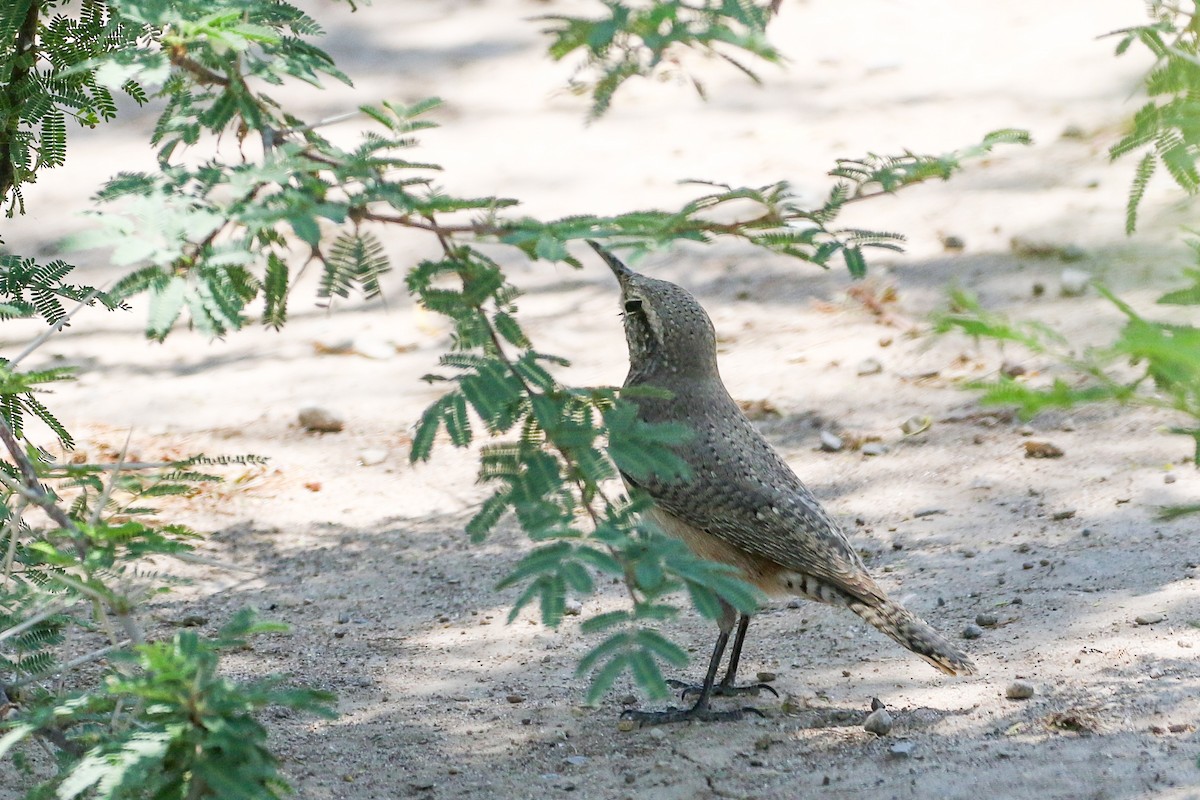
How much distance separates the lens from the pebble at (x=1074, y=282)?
780cm

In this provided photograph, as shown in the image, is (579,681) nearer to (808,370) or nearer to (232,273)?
(232,273)

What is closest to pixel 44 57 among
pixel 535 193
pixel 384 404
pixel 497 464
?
pixel 497 464

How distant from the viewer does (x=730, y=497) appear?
15.5 feet

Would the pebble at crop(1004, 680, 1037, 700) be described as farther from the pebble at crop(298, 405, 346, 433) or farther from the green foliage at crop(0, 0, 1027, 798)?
the pebble at crop(298, 405, 346, 433)

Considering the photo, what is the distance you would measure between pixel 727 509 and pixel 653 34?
2.21 m

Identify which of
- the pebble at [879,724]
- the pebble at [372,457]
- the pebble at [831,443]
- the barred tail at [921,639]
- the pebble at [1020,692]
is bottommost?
the pebble at [372,457]

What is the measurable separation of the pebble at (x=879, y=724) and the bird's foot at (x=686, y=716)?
46 centimetres

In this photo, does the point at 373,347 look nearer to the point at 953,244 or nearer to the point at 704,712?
the point at 953,244

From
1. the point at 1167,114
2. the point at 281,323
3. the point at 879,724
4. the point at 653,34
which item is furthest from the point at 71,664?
the point at 1167,114

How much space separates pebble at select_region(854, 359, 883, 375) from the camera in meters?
7.70

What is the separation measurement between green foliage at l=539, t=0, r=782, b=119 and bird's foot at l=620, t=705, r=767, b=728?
7.93ft

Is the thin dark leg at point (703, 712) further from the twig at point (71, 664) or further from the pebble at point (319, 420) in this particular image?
the pebble at point (319, 420)

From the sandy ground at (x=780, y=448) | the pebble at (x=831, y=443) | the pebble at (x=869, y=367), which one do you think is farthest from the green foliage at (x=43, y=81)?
the pebble at (x=869, y=367)

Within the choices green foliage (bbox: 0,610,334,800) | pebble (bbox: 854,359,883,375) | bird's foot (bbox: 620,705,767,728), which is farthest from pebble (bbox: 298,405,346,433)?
green foliage (bbox: 0,610,334,800)
